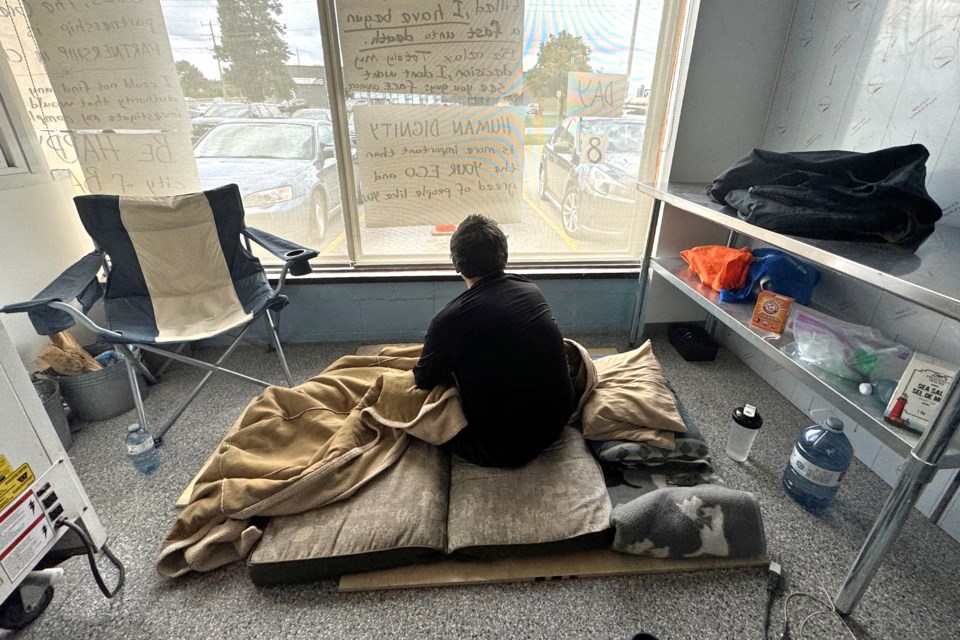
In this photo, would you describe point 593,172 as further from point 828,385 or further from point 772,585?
point 772,585

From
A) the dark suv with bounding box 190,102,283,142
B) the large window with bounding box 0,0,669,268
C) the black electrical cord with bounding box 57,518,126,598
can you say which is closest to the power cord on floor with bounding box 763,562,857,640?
the black electrical cord with bounding box 57,518,126,598

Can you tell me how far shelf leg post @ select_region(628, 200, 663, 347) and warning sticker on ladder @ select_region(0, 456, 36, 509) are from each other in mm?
2386

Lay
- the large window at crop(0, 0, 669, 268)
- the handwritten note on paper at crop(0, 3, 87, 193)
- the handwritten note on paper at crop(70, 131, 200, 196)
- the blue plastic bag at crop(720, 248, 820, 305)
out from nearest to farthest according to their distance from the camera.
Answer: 1. the blue plastic bag at crop(720, 248, 820, 305)
2. the handwritten note on paper at crop(0, 3, 87, 193)
3. the large window at crop(0, 0, 669, 268)
4. the handwritten note on paper at crop(70, 131, 200, 196)

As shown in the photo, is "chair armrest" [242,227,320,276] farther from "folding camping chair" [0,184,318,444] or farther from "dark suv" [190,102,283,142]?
"dark suv" [190,102,283,142]

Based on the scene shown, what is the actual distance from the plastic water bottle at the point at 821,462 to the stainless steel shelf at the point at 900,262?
1.76 feet

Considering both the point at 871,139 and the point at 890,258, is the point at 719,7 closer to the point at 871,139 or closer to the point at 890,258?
the point at 871,139

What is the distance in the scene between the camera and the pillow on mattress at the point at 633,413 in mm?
1520

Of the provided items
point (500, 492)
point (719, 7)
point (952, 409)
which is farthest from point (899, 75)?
point (500, 492)

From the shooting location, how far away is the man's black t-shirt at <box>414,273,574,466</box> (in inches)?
51.6

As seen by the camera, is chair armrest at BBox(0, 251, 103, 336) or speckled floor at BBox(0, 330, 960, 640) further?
chair armrest at BBox(0, 251, 103, 336)

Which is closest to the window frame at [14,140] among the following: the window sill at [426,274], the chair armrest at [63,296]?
the chair armrest at [63,296]

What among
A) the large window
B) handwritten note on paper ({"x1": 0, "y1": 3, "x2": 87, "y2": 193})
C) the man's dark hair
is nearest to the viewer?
the man's dark hair

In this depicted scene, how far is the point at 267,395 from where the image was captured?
163 centimetres

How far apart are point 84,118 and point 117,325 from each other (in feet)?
3.53
